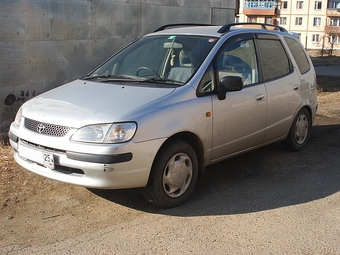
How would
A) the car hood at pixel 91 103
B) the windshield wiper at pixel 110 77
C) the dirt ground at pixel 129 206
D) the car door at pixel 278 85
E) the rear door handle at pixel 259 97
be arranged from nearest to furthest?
the dirt ground at pixel 129 206 → the car hood at pixel 91 103 → the windshield wiper at pixel 110 77 → the rear door handle at pixel 259 97 → the car door at pixel 278 85

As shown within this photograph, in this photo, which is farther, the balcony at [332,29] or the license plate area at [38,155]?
the balcony at [332,29]

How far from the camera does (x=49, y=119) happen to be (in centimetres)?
425

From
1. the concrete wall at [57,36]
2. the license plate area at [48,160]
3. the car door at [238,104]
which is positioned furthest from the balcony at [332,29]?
the license plate area at [48,160]

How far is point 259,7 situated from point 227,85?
73.2m

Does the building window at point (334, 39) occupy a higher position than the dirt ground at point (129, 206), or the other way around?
the dirt ground at point (129, 206)

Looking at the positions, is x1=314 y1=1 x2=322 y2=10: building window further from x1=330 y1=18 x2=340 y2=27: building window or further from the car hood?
the car hood

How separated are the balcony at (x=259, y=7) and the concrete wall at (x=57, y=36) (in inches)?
2611

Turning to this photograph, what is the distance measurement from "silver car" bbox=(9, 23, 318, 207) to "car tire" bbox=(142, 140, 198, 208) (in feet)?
0.03

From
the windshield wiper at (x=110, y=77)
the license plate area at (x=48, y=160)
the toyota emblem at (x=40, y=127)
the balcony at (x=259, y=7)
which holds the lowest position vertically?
the license plate area at (x=48, y=160)

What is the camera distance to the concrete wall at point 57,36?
739 centimetres

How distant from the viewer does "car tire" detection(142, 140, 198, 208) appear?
4.32 meters

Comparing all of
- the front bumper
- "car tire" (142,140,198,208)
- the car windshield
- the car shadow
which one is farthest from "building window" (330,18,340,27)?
the front bumper

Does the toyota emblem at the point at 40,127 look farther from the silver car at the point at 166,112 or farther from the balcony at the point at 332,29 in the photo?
the balcony at the point at 332,29

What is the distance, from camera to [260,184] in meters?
5.35
